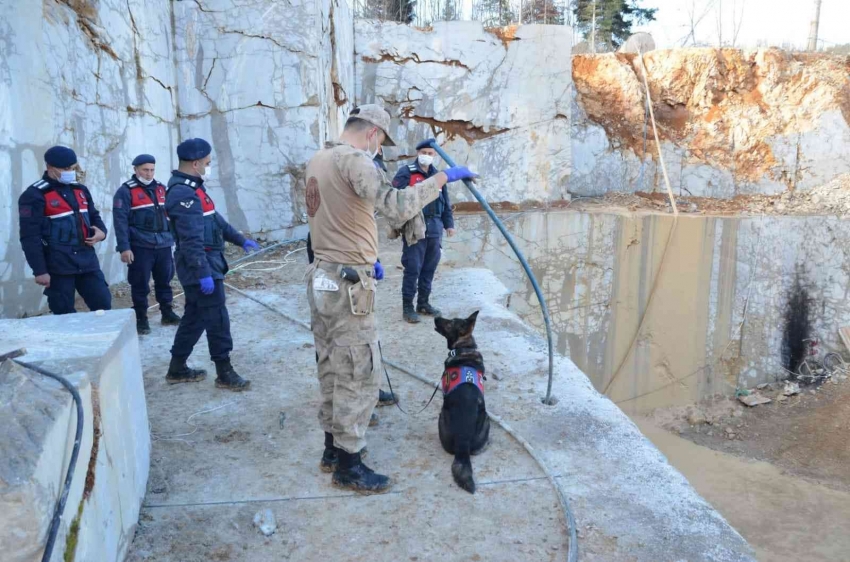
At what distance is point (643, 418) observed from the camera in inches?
427

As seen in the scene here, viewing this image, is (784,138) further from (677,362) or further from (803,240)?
(677,362)

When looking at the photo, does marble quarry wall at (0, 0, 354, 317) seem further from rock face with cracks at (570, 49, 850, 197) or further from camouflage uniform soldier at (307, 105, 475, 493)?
rock face with cracks at (570, 49, 850, 197)

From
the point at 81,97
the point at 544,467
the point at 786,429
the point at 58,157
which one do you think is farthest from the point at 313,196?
the point at 786,429

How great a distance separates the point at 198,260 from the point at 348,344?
1.52m

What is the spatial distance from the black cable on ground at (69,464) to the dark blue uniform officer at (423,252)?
372 cm

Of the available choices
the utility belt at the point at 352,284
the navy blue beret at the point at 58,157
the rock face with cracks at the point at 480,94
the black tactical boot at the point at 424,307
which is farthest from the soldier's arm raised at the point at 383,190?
the rock face with cracks at the point at 480,94

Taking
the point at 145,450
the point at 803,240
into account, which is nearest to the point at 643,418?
the point at 803,240

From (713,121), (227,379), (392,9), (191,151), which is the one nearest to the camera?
→ (191,151)

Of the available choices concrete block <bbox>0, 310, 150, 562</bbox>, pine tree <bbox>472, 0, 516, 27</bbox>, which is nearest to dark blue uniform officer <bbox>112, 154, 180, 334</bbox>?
concrete block <bbox>0, 310, 150, 562</bbox>

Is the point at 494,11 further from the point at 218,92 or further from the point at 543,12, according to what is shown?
the point at 218,92

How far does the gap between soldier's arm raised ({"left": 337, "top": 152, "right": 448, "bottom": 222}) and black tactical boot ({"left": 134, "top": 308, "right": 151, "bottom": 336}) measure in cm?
340

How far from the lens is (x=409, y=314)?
226 inches

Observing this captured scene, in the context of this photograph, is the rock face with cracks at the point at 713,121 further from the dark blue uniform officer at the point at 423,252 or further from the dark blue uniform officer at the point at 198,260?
the dark blue uniform officer at the point at 198,260

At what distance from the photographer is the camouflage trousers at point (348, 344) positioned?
111 inches
